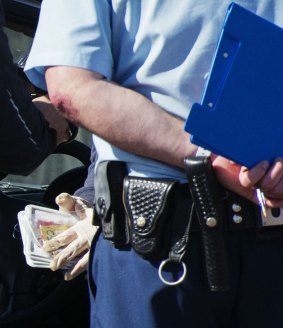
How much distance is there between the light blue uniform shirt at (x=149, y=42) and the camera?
1.44 meters

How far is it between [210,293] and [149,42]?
530 mm

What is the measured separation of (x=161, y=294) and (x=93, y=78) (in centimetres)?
47

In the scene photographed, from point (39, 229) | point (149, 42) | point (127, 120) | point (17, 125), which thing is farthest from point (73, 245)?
point (149, 42)

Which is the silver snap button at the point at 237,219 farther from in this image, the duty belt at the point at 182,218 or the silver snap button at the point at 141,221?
the silver snap button at the point at 141,221

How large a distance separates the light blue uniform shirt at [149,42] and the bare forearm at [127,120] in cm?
5

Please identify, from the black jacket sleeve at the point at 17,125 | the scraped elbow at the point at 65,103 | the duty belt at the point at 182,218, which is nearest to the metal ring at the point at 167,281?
the duty belt at the point at 182,218

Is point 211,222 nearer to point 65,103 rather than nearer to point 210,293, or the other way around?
point 210,293

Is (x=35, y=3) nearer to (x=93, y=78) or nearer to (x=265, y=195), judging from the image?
(x=93, y=78)

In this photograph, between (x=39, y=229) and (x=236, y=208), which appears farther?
(x=39, y=229)

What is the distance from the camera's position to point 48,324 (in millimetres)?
2691

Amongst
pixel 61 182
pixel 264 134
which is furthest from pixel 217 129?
pixel 61 182

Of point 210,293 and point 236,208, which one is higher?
point 236,208

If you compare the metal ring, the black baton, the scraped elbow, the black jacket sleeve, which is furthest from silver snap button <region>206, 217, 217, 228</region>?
the black jacket sleeve

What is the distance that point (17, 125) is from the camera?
174cm
